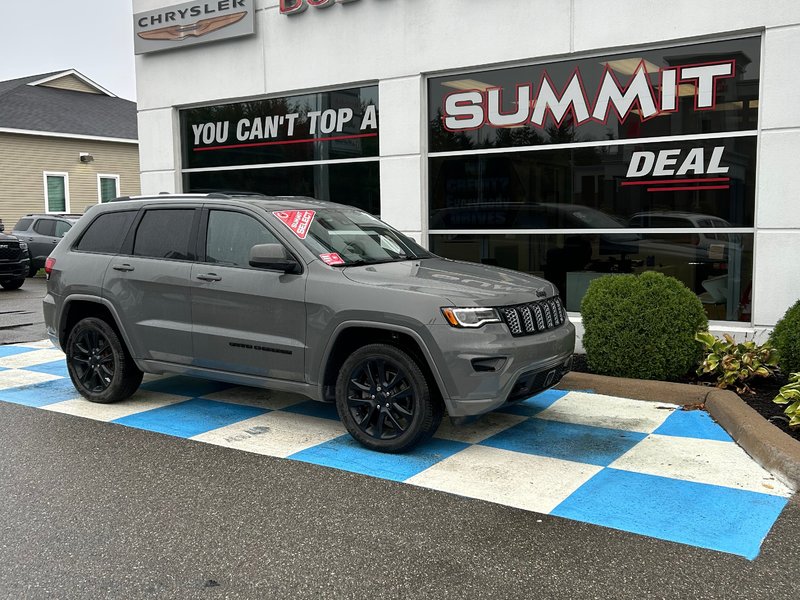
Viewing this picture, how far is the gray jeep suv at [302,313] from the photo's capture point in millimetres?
5152

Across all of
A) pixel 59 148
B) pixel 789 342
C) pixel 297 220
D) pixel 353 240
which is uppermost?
pixel 59 148

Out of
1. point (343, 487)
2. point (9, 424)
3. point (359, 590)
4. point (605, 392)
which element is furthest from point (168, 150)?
point (359, 590)

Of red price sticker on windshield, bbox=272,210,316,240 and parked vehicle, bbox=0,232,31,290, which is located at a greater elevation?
red price sticker on windshield, bbox=272,210,316,240

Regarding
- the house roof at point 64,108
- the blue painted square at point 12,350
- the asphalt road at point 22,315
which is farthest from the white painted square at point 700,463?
the house roof at point 64,108

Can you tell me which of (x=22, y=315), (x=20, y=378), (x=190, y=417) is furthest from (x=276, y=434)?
(x=22, y=315)

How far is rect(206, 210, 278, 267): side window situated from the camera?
6.06 meters

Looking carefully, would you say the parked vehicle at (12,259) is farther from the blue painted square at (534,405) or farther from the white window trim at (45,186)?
the blue painted square at (534,405)

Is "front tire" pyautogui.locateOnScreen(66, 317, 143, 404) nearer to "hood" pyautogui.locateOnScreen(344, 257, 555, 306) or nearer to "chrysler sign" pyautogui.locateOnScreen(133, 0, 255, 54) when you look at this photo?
"hood" pyautogui.locateOnScreen(344, 257, 555, 306)

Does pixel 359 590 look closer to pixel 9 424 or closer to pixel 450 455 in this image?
pixel 450 455

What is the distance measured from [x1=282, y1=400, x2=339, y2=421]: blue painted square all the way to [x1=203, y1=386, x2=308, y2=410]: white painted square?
0.09 metres

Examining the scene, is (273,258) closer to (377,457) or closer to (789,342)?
(377,457)

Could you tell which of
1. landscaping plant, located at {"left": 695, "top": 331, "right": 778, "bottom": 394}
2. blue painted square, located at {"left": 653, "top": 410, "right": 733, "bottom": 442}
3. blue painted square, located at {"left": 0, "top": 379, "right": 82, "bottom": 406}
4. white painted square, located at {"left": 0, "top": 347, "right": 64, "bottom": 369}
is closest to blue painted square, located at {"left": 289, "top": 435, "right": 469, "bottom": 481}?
blue painted square, located at {"left": 653, "top": 410, "right": 733, "bottom": 442}

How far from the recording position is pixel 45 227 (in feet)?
69.5

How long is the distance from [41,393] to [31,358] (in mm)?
2147
